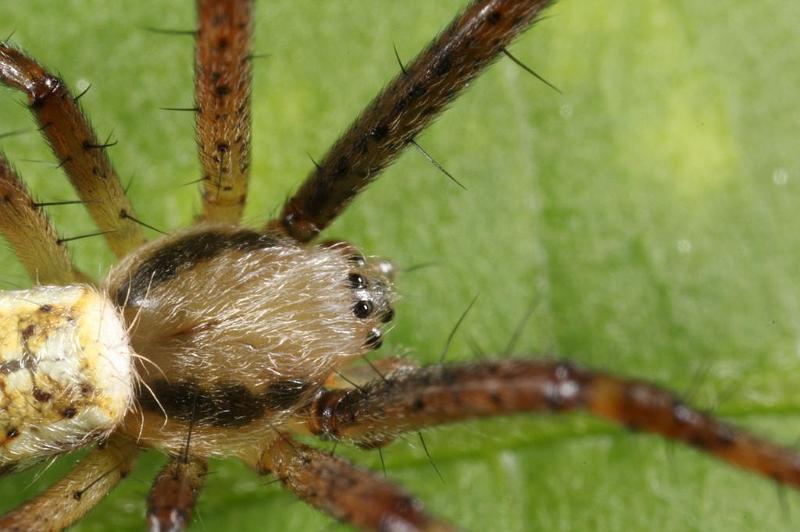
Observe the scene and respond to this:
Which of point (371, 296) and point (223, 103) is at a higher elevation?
point (223, 103)

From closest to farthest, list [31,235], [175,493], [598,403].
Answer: [598,403] → [175,493] → [31,235]

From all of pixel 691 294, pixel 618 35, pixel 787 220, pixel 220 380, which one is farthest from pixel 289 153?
pixel 787 220

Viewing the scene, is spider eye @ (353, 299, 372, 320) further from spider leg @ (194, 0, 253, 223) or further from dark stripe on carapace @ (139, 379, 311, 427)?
spider leg @ (194, 0, 253, 223)

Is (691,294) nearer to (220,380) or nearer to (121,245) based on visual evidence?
(220,380)

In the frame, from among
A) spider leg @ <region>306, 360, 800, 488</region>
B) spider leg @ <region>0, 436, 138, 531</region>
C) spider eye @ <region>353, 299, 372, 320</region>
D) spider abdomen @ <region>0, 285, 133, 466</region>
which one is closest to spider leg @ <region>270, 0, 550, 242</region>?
spider eye @ <region>353, 299, 372, 320</region>

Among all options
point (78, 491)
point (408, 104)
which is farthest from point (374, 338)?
point (78, 491)

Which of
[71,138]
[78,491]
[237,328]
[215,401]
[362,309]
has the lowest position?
[78,491]

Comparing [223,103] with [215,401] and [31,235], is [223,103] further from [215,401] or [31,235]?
[215,401]
